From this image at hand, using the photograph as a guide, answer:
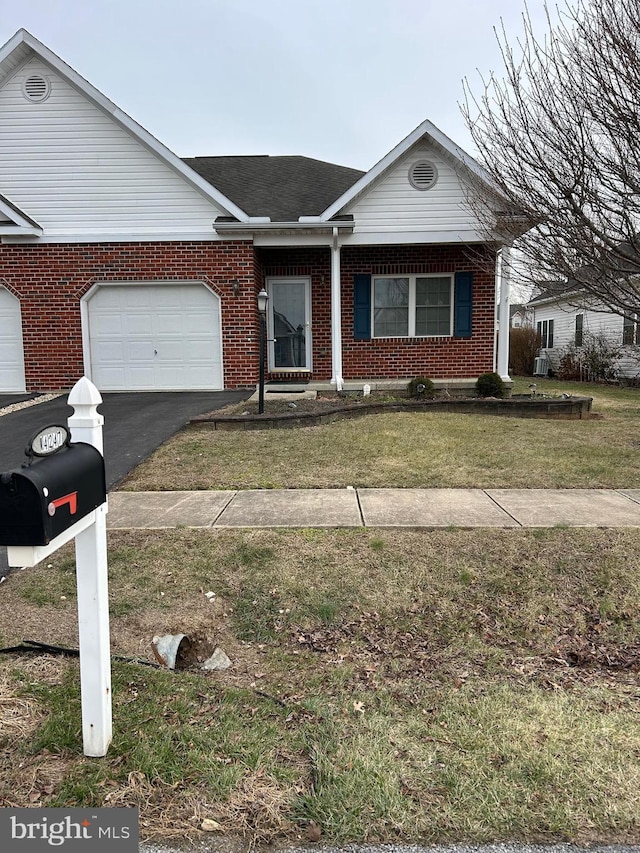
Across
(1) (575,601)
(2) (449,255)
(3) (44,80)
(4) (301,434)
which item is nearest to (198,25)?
(3) (44,80)

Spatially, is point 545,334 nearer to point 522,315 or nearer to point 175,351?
point 522,315

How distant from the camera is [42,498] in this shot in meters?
1.75

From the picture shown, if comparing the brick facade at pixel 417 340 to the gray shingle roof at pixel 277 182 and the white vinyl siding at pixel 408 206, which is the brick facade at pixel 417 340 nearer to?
the white vinyl siding at pixel 408 206

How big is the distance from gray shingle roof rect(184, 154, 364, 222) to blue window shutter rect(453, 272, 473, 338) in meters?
3.37

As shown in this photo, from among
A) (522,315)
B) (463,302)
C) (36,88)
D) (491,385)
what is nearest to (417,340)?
(463,302)

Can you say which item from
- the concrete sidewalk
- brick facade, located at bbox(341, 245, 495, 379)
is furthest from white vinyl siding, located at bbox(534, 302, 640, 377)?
the concrete sidewalk

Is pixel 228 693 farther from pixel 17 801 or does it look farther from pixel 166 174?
pixel 166 174

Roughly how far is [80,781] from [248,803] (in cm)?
60

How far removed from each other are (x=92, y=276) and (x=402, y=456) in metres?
8.07

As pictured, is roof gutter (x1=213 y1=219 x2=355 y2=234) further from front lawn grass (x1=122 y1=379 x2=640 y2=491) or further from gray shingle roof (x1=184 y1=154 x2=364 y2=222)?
front lawn grass (x1=122 y1=379 x2=640 y2=491)

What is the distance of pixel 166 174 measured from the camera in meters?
11.5

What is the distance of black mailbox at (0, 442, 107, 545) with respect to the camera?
174 cm

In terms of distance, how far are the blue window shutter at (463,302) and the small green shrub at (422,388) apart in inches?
67.9

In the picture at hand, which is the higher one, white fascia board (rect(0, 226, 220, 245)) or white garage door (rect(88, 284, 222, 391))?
white fascia board (rect(0, 226, 220, 245))
